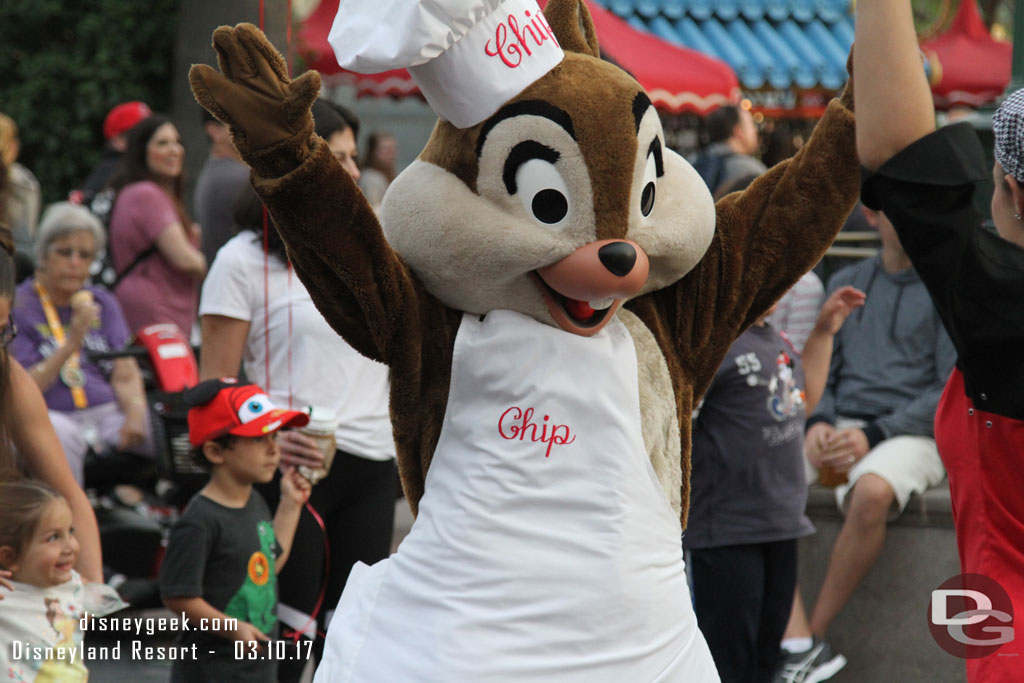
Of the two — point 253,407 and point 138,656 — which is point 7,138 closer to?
point 138,656

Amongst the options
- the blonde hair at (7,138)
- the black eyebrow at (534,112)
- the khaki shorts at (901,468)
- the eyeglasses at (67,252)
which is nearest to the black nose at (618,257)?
the black eyebrow at (534,112)

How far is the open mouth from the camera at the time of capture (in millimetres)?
2697

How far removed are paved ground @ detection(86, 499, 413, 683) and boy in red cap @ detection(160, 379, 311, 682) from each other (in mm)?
1209

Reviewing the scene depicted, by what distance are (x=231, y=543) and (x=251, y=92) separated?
1743mm

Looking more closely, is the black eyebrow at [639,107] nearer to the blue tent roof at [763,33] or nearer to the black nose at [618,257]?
the black nose at [618,257]

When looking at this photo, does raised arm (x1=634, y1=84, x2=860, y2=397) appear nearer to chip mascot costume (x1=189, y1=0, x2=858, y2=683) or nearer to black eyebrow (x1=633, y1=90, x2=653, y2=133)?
chip mascot costume (x1=189, y1=0, x2=858, y2=683)

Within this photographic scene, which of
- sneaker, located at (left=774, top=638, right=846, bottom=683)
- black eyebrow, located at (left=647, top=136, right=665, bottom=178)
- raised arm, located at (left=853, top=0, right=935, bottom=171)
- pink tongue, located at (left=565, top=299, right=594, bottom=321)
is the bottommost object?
sneaker, located at (left=774, top=638, right=846, bottom=683)

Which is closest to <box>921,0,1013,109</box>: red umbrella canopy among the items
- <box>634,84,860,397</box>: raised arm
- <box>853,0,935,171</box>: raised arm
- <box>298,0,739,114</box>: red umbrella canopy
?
<box>298,0,739,114</box>: red umbrella canopy

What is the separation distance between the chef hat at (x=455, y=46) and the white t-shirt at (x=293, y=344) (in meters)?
1.48

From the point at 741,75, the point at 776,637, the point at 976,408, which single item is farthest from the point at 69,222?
the point at 741,75

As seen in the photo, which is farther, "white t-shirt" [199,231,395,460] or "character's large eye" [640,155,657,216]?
"white t-shirt" [199,231,395,460]

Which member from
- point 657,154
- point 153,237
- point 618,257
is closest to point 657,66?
point 153,237

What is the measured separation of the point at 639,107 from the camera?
2.72 m

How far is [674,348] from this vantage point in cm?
289
